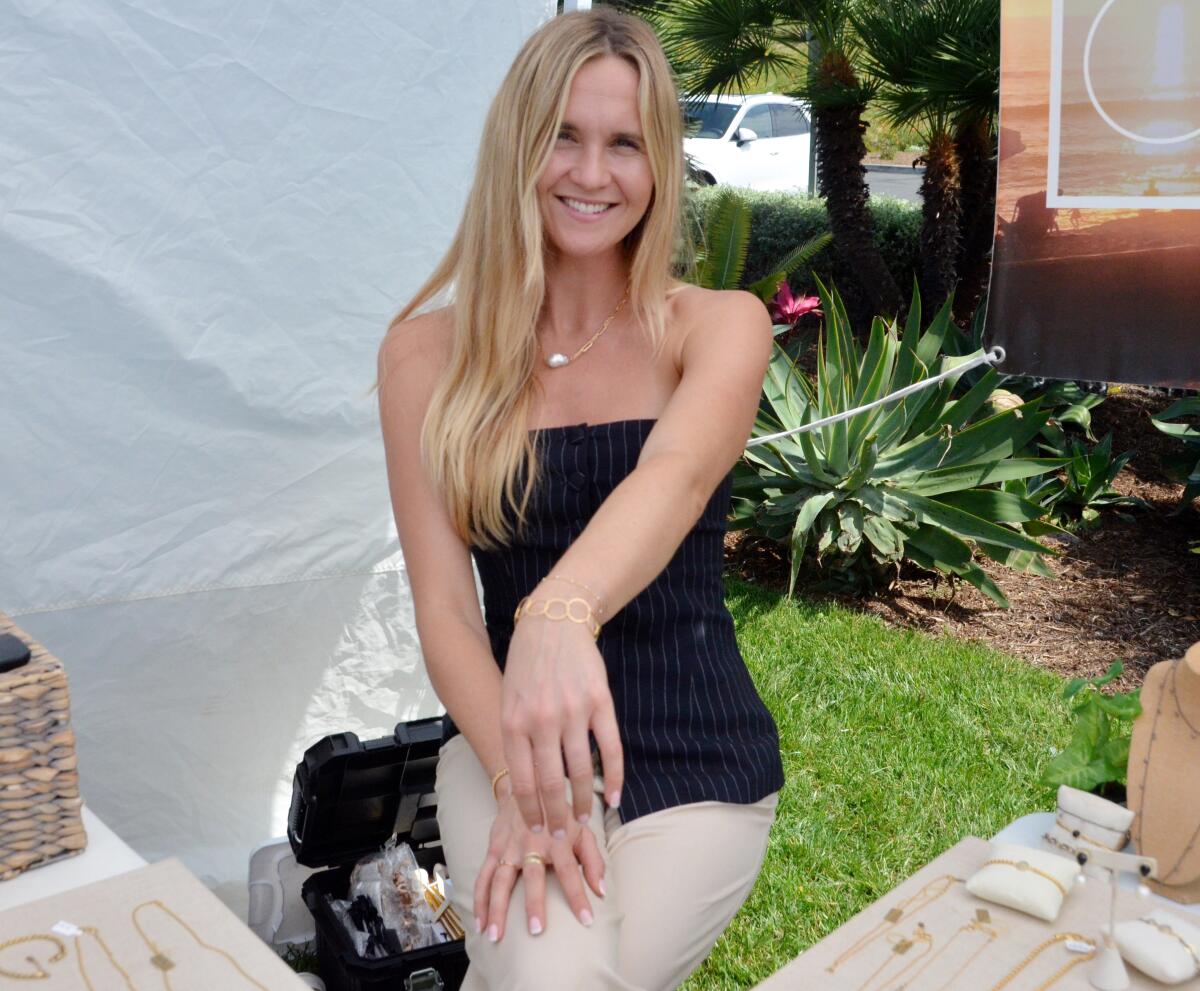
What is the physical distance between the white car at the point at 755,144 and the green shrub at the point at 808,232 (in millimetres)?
1849

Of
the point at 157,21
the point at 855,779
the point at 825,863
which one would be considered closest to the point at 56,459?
the point at 157,21

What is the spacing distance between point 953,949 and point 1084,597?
12.3 feet

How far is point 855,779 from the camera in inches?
130

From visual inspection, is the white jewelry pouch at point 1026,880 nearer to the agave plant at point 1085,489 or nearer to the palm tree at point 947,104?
the agave plant at point 1085,489

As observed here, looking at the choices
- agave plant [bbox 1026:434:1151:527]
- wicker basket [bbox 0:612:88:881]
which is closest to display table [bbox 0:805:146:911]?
wicker basket [bbox 0:612:88:881]

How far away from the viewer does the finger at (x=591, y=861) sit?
145 cm

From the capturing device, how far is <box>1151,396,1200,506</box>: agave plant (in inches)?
196

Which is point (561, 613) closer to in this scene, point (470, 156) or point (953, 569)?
point (470, 156)

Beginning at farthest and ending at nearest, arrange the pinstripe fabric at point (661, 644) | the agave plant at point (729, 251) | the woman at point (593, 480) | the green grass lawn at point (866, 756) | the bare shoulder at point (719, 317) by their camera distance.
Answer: the agave plant at point (729, 251) → the green grass lawn at point (866, 756) → the bare shoulder at point (719, 317) → the pinstripe fabric at point (661, 644) → the woman at point (593, 480)

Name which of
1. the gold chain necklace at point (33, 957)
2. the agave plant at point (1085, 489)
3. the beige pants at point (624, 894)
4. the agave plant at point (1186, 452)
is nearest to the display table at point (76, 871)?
the gold chain necklace at point (33, 957)

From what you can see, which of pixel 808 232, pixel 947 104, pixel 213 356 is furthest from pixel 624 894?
pixel 808 232

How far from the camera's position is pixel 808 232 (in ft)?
34.5

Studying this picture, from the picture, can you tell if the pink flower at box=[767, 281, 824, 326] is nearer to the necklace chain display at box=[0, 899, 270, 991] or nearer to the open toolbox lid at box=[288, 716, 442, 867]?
the open toolbox lid at box=[288, 716, 442, 867]

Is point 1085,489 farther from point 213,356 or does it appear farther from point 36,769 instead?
point 36,769
